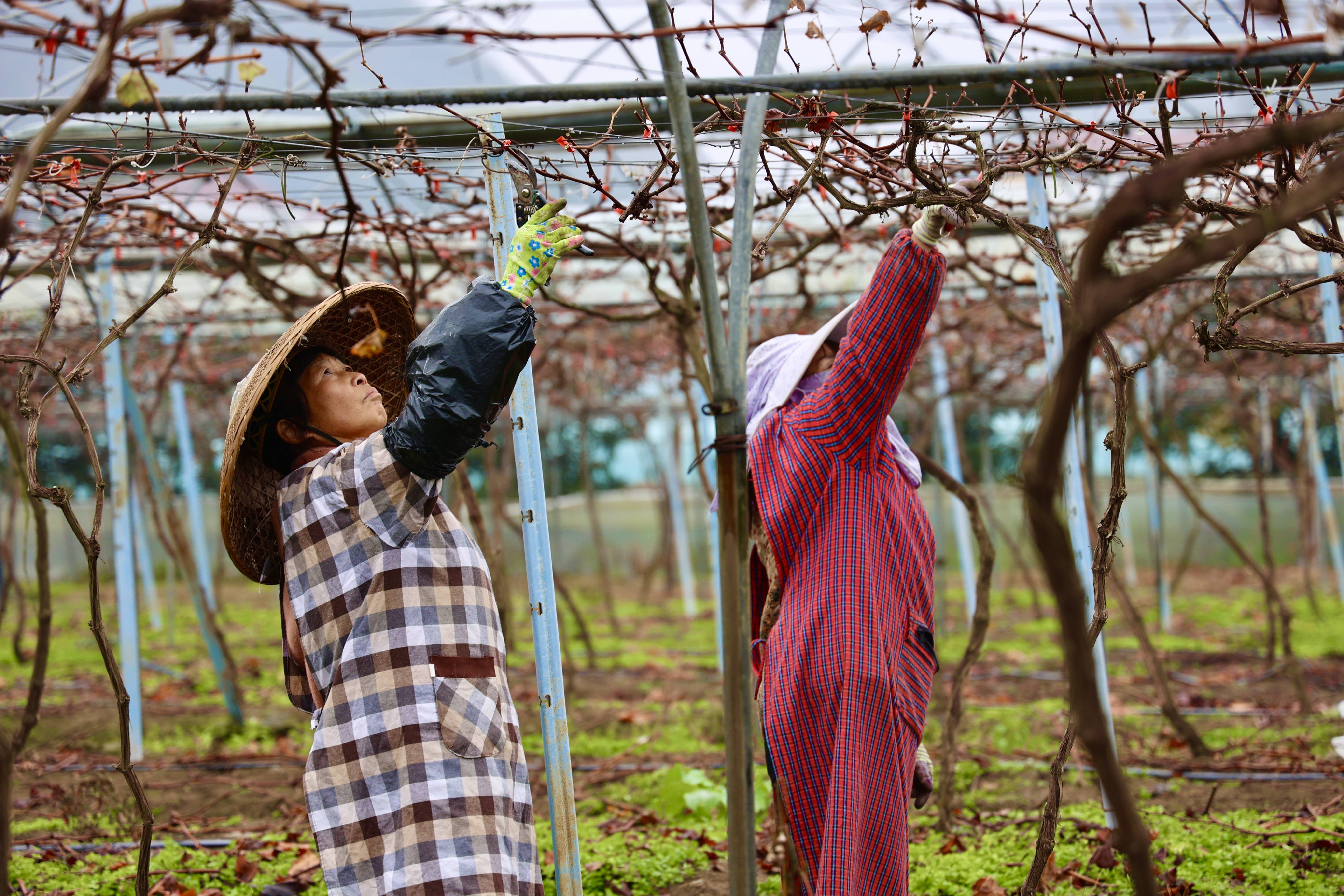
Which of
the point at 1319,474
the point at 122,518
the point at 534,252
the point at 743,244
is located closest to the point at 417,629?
the point at 534,252

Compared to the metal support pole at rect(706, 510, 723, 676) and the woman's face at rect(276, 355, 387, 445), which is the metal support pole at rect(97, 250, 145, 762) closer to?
the metal support pole at rect(706, 510, 723, 676)

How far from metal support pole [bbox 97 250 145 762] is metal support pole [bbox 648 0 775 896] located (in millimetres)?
4047

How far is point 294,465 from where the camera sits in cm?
231

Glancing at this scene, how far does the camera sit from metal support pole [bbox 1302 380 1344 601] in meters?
8.76

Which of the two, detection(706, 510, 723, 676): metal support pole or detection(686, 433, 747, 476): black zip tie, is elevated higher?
detection(686, 433, 747, 476): black zip tie

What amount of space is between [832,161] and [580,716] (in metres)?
3.73

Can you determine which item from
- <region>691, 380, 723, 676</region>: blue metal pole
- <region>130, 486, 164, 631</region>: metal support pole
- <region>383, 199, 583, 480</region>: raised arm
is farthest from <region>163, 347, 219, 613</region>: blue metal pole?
<region>383, 199, 583, 480</region>: raised arm

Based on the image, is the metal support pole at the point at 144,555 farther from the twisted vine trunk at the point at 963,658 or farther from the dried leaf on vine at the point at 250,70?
the dried leaf on vine at the point at 250,70

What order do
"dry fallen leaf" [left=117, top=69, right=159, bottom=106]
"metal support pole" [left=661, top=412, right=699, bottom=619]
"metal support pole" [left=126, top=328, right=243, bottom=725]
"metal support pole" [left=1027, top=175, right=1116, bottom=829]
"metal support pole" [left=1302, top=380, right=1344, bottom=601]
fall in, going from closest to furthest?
"dry fallen leaf" [left=117, top=69, right=159, bottom=106] < "metal support pole" [left=1027, top=175, right=1116, bottom=829] < "metal support pole" [left=126, top=328, right=243, bottom=725] < "metal support pole" [left=1302, top=380, right=1344, bottom=601] < "metal support pole" [left=661, top=412, right=699, bottom=619]

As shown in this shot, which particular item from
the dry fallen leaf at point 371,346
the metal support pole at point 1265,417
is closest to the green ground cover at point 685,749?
the dry fallen leaf at point 371,346

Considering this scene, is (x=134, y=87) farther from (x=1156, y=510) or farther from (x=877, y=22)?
(x=1156, y=510)

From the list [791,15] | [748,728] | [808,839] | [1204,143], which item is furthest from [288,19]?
[1204,143]

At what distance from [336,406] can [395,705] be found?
2.22 feet

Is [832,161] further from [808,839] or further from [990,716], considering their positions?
[990,716]
